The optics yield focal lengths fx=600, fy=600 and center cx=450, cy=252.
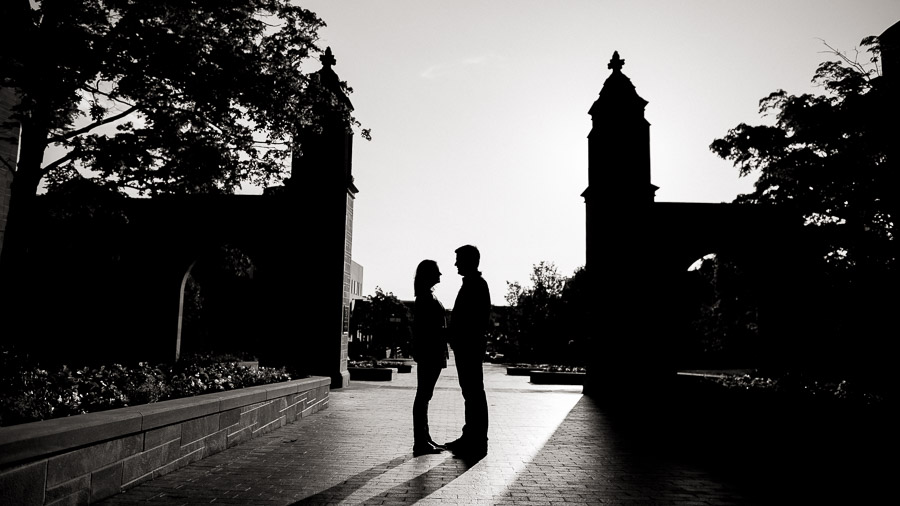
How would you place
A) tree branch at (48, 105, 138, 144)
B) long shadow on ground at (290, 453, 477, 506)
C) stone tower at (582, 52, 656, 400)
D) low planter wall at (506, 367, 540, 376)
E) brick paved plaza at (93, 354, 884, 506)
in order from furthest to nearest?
low planter wall at (506, 367, 540, 376) → stone tower at (582, 52, 656, 400) → tree branch at (48, 105, 138, 144) → brick paved plaza at (93, 354, 884, 506) → long shadow on ground at (290, 453, 477, 506)

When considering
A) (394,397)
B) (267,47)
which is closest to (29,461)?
(267,47)

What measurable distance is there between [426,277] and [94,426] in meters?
3.56

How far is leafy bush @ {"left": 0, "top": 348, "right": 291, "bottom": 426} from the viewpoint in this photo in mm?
4824

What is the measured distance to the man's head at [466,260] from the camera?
271 inches

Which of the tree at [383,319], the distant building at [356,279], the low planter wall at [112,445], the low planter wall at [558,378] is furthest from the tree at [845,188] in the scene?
the distant building at [356,279]

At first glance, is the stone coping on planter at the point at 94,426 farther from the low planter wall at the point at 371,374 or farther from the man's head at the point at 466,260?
the low planter wall at the point at 371,374

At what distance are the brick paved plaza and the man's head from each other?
2066mm

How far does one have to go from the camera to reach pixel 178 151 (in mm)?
9180

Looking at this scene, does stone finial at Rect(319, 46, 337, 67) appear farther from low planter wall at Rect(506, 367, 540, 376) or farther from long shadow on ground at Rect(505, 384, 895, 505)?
low planter wall at Rect(506, 367, 540, 376)

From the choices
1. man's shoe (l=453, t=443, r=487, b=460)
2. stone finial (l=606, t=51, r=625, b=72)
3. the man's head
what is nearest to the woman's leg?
man's shoe (l=453, t=443, r=487, b=460)

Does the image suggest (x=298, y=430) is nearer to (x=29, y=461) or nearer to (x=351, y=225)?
(x=29, y=461)

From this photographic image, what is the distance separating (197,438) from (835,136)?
12.4m

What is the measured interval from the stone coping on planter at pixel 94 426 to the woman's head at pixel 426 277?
2466 millimetres

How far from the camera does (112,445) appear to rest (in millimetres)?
4605
